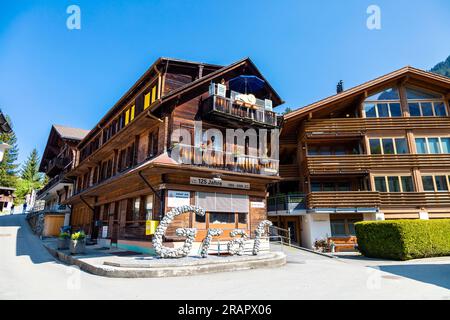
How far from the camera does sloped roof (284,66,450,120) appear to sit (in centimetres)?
2356

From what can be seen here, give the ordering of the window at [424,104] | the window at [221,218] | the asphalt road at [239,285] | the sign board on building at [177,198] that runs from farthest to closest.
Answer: the window at [424,104]
the window at [221,218]
the sign board on building at [177,198]
the asphalt road at [239,285]

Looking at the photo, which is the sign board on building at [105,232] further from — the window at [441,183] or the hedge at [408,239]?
the window at [441,183]

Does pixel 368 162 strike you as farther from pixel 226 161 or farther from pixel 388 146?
pixel 226 161

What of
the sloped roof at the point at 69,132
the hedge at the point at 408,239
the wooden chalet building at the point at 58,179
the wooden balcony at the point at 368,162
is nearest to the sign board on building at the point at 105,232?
the wooden chalet building at the point at 58,179

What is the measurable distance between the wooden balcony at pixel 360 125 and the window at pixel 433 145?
1034 mm

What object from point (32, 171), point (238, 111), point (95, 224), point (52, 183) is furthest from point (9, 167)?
point (238, 111)

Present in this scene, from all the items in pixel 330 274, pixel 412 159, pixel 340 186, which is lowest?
pixel 330 274

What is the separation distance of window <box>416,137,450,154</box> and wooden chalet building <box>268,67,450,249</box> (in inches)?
2.7

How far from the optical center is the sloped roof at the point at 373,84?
23562 mm

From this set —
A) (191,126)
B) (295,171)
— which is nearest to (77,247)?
(191,126)
